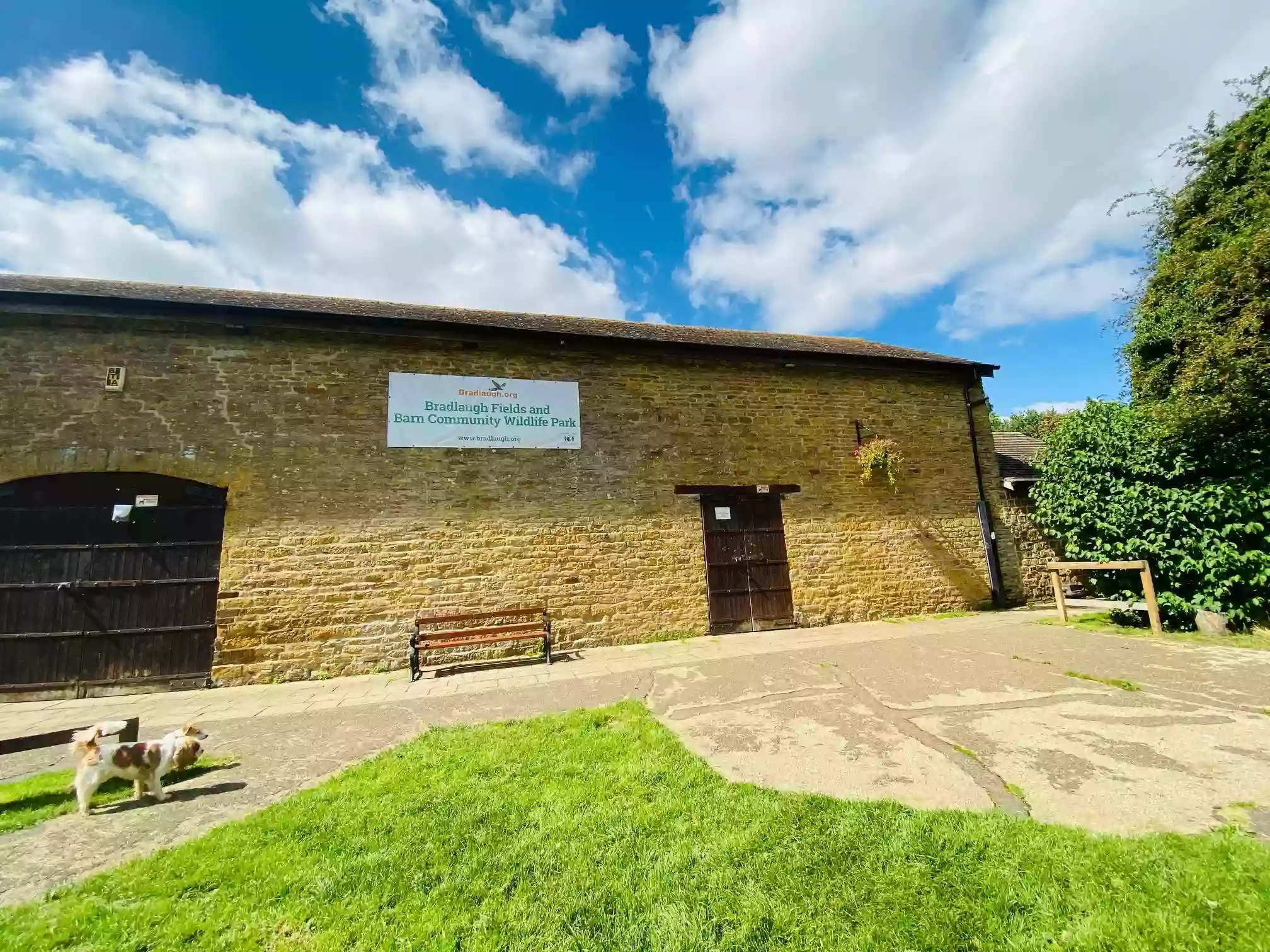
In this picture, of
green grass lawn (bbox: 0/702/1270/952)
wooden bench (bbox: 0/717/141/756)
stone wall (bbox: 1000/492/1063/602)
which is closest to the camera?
green grass lawn (bbox: 0/702/1270/952)

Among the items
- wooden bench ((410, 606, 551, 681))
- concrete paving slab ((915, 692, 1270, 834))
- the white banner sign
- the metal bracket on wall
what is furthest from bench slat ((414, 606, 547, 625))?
the metal bracket on wall

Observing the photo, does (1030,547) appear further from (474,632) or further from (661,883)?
(661,883)

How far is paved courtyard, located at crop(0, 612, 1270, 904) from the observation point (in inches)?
107

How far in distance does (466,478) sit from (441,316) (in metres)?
3.48

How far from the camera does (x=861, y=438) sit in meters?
9.68

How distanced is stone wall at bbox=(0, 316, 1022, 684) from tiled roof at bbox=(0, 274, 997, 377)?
37 cm

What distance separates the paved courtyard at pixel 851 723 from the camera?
107 inches

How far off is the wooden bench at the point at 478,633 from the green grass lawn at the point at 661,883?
3.76 m

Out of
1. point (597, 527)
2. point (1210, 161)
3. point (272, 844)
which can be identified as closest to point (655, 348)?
point (597, 527)

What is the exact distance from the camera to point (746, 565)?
8.70 metres

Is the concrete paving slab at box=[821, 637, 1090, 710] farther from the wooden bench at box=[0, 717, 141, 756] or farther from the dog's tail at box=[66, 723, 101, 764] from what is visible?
the wooden bench at box=[0, 717, 141, 756]

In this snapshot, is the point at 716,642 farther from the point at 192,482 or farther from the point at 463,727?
the point at 192,482

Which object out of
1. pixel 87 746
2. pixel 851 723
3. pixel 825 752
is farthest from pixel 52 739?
pixel 851 723

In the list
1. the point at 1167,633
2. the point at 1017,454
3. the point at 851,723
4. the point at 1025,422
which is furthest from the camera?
the point at 1025,422
